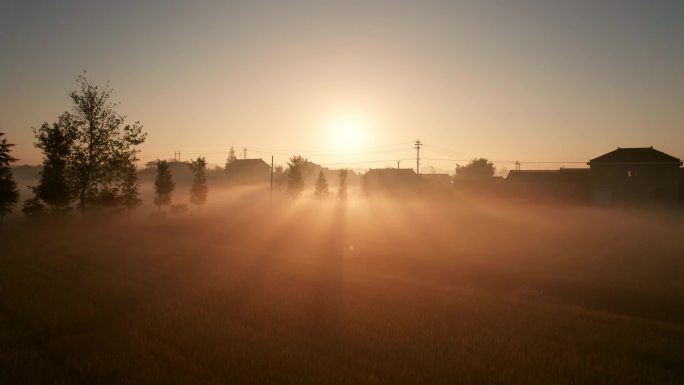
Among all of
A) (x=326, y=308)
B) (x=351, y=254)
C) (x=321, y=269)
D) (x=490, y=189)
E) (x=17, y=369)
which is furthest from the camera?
(x=490, y=189)

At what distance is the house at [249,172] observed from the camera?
112 m

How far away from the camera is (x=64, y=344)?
31.7 feet

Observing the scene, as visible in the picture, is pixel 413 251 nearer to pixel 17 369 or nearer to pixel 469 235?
pixel 469 235

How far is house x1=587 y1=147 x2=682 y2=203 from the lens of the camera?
175 ft

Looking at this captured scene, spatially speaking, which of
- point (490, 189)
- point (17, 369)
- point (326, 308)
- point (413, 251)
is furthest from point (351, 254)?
point (490, 189)

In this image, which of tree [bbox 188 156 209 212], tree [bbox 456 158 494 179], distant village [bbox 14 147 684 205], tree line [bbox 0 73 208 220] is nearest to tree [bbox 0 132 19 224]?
tree line [bbox 0 73 208 220]

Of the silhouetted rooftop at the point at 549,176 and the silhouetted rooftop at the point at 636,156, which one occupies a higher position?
the silhouetted rooftop at the point at 636,156

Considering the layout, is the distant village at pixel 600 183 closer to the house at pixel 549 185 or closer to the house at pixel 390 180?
the house at pixel 549 185

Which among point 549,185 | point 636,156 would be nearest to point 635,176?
point 636,156

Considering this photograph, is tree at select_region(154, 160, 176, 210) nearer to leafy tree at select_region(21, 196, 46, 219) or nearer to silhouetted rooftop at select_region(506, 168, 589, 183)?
leafy tree at select_region(21, 196, 46, 219)

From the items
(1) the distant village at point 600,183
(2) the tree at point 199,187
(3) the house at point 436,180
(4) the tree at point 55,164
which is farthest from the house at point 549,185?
(4) the tree at point 55,164

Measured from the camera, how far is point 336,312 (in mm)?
12984

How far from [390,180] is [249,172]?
43.0 meters

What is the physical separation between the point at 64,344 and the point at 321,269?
1223cm
